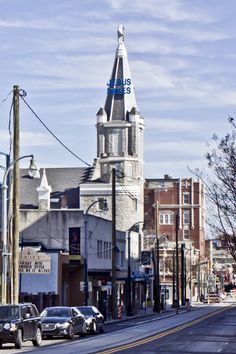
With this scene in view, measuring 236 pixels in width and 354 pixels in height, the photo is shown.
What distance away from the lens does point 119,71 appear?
13550 cm

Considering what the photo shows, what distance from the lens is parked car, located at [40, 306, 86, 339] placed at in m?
43.2

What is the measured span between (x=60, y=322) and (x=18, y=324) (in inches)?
323

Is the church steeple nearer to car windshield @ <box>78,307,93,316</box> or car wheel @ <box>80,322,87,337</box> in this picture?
car windshield @ <box>78,307,93,316</box>

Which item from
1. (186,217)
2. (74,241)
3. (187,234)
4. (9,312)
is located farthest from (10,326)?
(186,217)

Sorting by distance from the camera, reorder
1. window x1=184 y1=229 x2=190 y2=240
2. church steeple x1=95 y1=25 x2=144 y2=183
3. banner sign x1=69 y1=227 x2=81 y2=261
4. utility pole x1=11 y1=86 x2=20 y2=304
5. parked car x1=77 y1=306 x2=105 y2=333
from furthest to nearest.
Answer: window x1=184 y1=229 x2=190 y2=240
church steeple x1=95 y1=25 x2=144 y2=183
banner sign x1=69 y1=227 x2=81 y2=261
parked car x1=77 y1=306 x2=105 y2=333
utility pole x1=11 y1=86 x2=20 y2=304

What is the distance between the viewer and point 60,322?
43.6m

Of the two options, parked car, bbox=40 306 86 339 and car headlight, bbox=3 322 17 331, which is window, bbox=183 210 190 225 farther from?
car headlight, bbox=3 322 17 331

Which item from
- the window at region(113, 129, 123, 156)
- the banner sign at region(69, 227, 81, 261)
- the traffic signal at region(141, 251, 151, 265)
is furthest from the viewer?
the window at region(113, 129, 123, 156)

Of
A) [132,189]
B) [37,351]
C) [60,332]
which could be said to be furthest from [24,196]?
[37,351]

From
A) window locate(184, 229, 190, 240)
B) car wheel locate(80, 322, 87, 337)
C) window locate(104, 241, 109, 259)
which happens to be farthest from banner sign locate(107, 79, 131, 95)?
car wheel locate(80, 322, 87, 337)

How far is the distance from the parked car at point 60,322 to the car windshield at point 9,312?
280 inches

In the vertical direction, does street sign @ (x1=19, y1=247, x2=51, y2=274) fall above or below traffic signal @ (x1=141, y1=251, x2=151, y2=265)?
below

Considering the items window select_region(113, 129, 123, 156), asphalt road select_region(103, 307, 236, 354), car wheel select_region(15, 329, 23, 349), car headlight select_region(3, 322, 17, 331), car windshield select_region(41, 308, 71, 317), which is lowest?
asphalt road select_region(103, 307, 236, 354)

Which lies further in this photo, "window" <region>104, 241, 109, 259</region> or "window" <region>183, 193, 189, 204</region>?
"window" <region>183, 193, 189, 204</region>
